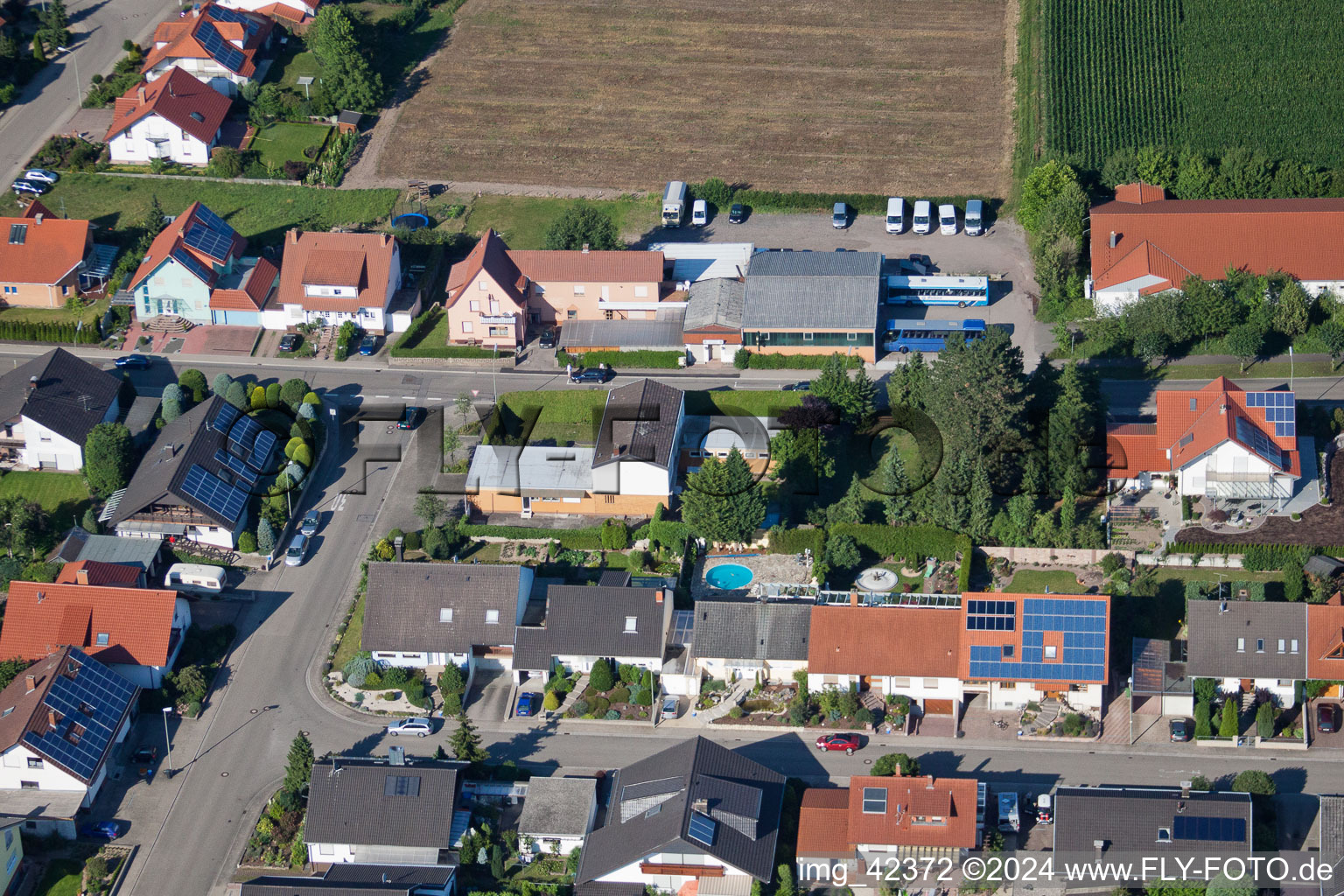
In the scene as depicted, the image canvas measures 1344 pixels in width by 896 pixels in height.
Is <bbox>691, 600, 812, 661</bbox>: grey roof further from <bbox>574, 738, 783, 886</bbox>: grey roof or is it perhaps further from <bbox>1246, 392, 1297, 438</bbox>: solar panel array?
<bbox>1246, 392, 1297, 438</bbox>: solar panel array

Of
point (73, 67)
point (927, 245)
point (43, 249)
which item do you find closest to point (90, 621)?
point (43, 249)

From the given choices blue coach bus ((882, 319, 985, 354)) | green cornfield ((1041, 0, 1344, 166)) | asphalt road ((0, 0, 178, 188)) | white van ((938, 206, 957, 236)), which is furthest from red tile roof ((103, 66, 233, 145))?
green cornfield ((1041, 0, 1344, 166))

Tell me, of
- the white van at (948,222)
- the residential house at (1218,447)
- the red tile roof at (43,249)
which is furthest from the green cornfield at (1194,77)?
the red tile roof at (43,249)

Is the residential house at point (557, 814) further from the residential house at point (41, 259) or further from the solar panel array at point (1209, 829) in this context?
the residential house at point (41, 259)

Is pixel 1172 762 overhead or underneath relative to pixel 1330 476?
underneath

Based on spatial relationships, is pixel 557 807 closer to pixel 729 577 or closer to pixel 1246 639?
pixel 729 577

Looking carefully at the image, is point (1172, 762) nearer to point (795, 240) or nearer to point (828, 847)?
point (828, 847)

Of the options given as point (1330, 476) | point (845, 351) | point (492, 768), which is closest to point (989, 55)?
point (845, 351)
